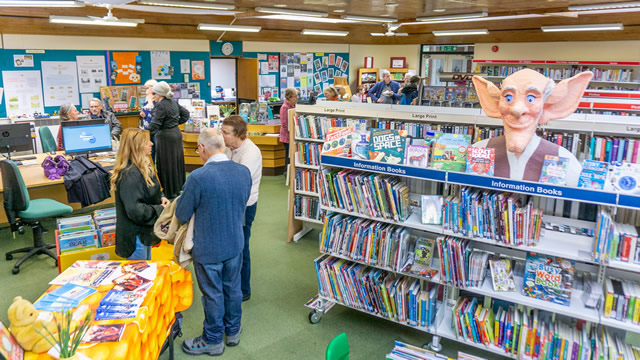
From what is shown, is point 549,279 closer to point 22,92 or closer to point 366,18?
point 366,18

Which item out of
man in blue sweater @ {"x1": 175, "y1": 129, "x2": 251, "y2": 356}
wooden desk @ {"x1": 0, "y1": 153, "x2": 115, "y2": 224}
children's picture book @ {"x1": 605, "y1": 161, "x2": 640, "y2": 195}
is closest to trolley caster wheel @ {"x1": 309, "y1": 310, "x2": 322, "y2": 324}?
man in blue sweater @ {"x1": 175, "y1": 129, "x2": 251, "y2": 356}

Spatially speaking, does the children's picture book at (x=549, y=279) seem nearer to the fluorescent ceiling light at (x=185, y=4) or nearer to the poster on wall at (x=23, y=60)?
the fluorescent ceiling light at (x=185, y=4)

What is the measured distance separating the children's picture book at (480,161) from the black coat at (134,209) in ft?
8.27

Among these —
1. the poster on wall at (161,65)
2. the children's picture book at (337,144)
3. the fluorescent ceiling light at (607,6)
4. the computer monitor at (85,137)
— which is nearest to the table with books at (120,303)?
the children's picture book at (337,144)

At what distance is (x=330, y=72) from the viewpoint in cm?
1559

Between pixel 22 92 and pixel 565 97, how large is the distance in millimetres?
9982

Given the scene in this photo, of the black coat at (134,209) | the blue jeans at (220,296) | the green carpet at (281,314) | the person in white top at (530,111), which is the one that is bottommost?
the green carpet at (281,314)

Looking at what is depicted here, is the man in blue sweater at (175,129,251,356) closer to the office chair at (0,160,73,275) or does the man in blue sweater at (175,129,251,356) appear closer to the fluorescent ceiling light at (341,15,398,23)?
the office chair at (0,160,73,275)

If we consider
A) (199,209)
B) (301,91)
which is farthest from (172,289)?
(301,91)

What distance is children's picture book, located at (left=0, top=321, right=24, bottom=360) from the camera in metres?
2.23

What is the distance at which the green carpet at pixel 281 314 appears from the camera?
400 cm

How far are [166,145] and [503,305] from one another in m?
5.27

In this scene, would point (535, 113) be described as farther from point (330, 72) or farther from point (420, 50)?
point (420, 50)

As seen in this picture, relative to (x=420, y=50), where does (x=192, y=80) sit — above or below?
below
